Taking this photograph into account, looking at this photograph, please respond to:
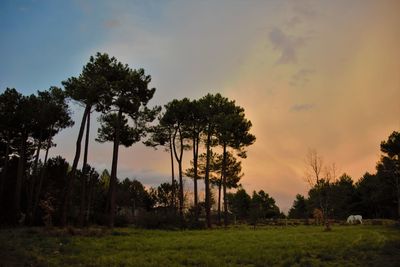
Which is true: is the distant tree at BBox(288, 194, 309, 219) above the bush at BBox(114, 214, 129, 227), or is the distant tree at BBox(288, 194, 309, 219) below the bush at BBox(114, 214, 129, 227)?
above

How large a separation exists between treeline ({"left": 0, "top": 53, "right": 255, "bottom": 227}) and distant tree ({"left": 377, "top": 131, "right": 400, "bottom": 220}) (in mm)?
24887

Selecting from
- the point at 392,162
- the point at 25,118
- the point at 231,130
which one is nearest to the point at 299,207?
the point at 392,162

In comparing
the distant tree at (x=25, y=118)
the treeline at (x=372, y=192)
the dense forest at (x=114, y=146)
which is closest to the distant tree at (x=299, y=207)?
the treeline at (x=372, y=192)

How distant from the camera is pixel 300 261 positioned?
1379 cm

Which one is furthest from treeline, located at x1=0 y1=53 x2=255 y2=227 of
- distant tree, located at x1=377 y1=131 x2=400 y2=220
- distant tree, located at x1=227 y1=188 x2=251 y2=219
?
distant tree, located at x1=227 y1=188 x2=251 y2=219

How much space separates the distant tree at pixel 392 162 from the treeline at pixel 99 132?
24887 millimetres

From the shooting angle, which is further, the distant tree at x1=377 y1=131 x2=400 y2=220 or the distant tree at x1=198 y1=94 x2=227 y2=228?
the distant tree at x1=377 y1=131 x2=400 y2=220

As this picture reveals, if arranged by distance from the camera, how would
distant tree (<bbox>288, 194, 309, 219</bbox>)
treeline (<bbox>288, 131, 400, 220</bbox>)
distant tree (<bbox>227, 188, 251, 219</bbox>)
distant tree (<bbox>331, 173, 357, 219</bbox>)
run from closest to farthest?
1. treeline (<bbox>288, 131, 400, 220</bbox>)
2. distant tree (<bbox>331, 173, 357, 219</bbox>)
3. distant tree (<bbox>227, 188, 251, 219</bbox>)
4. distant tree (<bbox>288, 194, 309, 219</bbox>)

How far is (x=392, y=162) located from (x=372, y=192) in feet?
38.3

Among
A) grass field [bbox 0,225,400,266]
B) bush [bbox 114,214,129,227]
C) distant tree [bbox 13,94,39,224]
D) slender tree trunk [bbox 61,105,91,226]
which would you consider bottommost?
grass field [bbox 0,225,400,266]

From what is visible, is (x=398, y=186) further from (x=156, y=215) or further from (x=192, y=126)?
(x=156, y=215)

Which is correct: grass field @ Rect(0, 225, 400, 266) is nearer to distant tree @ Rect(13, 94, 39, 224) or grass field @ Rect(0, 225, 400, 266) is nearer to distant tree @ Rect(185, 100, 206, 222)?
distant tree @ Rect(13, 94, 39, 224)

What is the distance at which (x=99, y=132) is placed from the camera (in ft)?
128

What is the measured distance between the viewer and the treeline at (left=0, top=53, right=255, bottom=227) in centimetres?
3366
